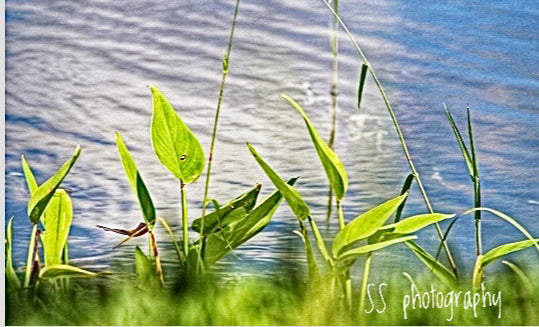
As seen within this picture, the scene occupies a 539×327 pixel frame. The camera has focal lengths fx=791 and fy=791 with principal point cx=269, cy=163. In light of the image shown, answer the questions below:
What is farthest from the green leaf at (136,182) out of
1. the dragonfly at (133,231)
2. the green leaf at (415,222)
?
the green leaf at (415,222)

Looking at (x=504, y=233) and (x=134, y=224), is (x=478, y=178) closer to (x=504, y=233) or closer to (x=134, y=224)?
(x=504, y=233)

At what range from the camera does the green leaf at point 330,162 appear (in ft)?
2.70

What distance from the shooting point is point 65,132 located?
2.90 feet

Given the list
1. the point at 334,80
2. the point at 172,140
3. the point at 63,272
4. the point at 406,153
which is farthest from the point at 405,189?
the point at 63,272

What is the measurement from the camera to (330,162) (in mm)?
831

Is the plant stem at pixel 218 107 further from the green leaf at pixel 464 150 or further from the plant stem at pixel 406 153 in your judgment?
the green leaf at pixel 464 150

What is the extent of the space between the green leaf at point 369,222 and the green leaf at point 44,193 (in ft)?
0.97

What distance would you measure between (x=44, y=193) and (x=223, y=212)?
0.19m

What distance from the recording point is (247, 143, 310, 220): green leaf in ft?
2.71

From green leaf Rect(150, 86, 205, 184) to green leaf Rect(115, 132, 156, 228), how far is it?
3 cm

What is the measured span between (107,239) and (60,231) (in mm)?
51

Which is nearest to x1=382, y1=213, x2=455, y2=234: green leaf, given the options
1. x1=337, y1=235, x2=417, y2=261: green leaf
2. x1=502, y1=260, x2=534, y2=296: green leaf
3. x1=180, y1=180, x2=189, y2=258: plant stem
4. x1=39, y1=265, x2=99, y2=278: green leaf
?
x1=337, y1=235, x2=417, y2=261: green leaf

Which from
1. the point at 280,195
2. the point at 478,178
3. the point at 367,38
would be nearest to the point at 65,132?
the point at 280,195

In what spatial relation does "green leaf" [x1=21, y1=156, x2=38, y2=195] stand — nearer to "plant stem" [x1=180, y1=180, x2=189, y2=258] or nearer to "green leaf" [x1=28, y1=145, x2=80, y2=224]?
"green leaf" [x1=28, y1=145, x2=80, y2=224]
